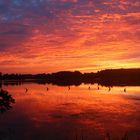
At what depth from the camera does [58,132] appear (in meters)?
22.2

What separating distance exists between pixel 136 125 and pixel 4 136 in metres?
10.9

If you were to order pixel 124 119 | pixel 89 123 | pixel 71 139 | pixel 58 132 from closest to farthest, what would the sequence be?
pixel 71 139
pixel 58 132
pixel 89 123
pixel 124 119

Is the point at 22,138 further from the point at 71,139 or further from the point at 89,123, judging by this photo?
the point at 89,123

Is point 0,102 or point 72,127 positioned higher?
point 0,102

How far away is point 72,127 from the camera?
2420 cm

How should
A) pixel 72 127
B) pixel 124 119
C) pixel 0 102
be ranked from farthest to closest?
pixel 124 119 → pixel 72 127 → pixel 0 102

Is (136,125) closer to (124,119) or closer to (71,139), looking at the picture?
(124,119)

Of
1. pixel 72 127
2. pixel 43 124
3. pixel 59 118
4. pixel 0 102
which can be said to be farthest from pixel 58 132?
pixel 0 102

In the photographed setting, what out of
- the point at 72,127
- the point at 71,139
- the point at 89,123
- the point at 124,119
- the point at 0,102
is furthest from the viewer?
the point at 124,119

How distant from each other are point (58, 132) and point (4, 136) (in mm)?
4042

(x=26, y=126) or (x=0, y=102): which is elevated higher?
(x=0, y=102)

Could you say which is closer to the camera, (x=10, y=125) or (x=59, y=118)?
(x=10, y=125)

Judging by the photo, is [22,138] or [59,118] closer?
[22,138]

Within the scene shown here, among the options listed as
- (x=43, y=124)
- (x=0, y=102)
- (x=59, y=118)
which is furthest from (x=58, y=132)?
(x=0, y=102)
